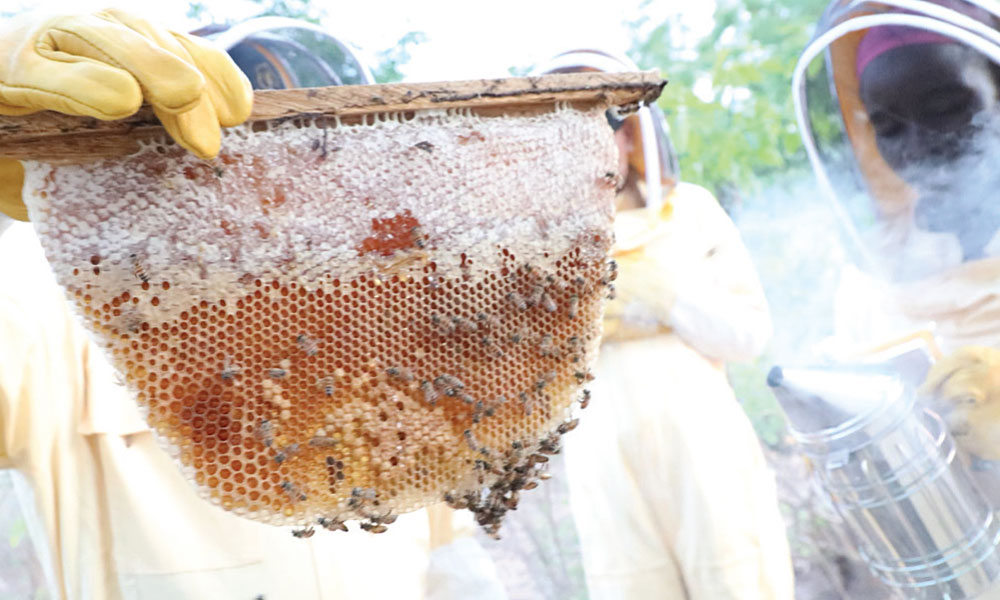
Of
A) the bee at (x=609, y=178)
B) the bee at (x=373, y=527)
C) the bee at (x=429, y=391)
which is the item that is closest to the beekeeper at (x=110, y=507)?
the bee at (x=373, y=527)

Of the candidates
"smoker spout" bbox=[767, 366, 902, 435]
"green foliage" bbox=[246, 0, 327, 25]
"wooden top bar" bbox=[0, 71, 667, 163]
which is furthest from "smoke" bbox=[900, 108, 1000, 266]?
"green foliage" bbox=[246, 0, 327, 25]

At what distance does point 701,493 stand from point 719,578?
278 millimetres

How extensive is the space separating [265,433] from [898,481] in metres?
2.06

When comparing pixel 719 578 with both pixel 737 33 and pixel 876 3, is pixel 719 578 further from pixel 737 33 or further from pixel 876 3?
pixel 737 33

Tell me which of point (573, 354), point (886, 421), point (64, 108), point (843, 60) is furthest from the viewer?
point (843, 60)

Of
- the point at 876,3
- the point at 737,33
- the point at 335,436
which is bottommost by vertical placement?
the point at 335,436

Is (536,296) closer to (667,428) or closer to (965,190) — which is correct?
(667,428)

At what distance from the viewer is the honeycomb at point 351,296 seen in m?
0.83

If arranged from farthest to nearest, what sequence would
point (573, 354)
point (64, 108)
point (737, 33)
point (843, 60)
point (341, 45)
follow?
point (737, 33) < point (843, 60) < point (341, 45) < point (573, 354) < point (64, 108)

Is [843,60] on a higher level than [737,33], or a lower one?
lower

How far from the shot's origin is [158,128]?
0.81m

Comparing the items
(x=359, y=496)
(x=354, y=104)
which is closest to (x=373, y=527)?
(x=359, y=496)

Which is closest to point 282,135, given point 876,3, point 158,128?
point 158,128

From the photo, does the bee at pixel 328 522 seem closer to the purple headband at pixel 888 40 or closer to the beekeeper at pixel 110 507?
the beekeeper at pixel 110 507
